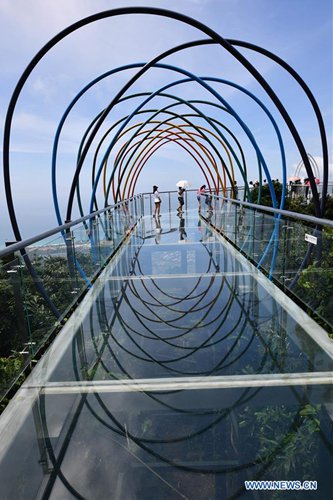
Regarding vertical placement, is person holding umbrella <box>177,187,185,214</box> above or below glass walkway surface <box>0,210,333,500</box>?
above

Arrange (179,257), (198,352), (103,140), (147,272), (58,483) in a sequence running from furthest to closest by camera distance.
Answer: (103,140) < (179,257) < (147,272) < (198,352) < (58,483)

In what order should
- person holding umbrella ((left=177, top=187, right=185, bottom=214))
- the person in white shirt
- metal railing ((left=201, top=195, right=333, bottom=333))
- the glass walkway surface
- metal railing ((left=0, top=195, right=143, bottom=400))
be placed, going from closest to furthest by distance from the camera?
the glass walkway surface
metal railing ((left=0, top=195, right=143, bottom=400))
metal railing ((left=201, top=195, right=333, bottom=333))
the person in white shirt
person holding umbrella ((left=177, top=187, right=185, bottom=214))

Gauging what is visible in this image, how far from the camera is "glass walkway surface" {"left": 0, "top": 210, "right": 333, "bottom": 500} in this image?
68.9 inches

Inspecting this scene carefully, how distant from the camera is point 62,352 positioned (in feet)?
9.73

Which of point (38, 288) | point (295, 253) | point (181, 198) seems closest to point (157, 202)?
point (181, 198)

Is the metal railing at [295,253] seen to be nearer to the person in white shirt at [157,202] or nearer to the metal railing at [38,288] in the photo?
the metal railing at [38,288]

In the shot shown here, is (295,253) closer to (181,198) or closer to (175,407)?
(175,407)

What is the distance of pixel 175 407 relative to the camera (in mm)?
2240

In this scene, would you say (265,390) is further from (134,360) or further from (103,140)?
(103,140)

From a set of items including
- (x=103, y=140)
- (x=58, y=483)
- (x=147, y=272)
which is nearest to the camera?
(x=58, y=483)

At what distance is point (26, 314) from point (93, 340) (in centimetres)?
73

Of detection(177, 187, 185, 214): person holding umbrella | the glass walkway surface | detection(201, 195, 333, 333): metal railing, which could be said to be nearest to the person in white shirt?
detection(177, 187, 185, 214): person holding umbrella

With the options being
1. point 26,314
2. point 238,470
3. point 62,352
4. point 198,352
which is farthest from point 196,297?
point 238,470

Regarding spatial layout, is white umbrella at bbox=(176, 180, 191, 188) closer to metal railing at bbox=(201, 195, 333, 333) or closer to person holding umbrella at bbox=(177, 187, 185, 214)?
person holding umbrella at bbox=(177, 187, 185, 214)
